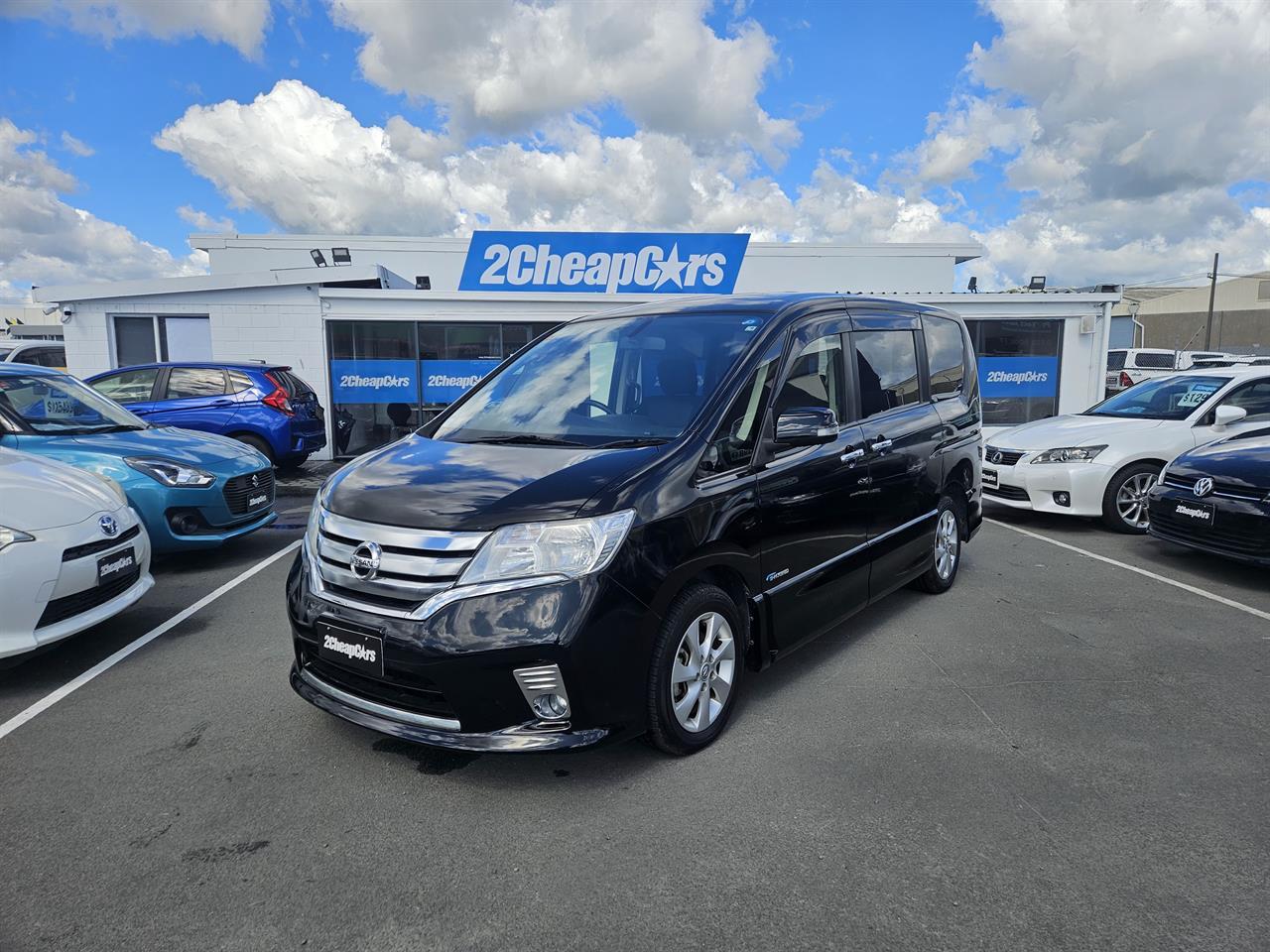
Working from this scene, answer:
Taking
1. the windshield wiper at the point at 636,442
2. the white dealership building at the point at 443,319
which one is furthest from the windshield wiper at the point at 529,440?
the white dealership building at the point at 443,319

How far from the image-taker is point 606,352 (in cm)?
426

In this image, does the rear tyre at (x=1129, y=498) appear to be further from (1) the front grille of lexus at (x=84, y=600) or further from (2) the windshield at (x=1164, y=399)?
(1) the front grille of lexus at (x=84, y=600)

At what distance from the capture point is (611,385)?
4.05m

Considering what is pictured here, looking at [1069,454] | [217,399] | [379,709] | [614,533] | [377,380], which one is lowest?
[379,709]

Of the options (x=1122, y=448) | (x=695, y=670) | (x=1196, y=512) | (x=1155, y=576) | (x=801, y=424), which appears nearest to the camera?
(x=695, y=670)

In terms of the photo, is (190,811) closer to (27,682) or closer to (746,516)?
(27,682)

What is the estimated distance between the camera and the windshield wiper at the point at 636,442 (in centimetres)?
338

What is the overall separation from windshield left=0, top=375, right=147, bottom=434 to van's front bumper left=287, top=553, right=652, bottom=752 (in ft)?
16.1

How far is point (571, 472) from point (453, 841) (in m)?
1.38

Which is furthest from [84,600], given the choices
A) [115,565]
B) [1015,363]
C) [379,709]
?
[1015,363]

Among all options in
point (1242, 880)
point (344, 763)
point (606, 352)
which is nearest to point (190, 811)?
point (344, 763)

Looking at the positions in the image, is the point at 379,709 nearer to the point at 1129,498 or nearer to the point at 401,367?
the point at 1129,498

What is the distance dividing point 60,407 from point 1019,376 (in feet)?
47.3

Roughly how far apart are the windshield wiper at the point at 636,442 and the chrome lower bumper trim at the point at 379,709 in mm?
1251
